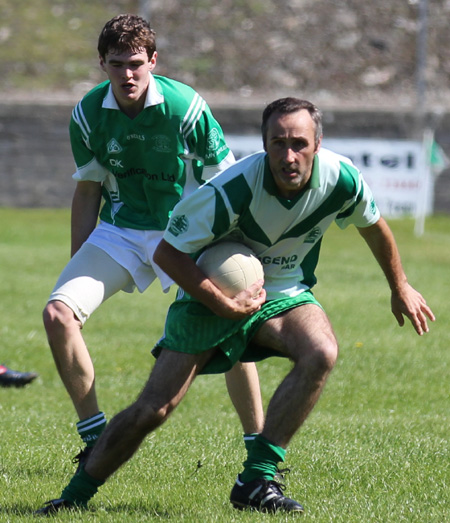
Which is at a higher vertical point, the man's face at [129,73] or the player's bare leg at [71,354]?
the man's face at [129,73]

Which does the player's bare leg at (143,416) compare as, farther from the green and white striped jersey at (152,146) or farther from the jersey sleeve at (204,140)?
the jersey sleeve at (204,140)

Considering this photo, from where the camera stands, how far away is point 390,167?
21.8 meters


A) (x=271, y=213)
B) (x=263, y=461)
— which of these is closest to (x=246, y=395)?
(x=263, y=461)

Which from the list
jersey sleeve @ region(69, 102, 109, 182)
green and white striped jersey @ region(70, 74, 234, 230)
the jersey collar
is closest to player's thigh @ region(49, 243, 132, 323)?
green and white striped jersey @ region(70, 74, 234, 230)

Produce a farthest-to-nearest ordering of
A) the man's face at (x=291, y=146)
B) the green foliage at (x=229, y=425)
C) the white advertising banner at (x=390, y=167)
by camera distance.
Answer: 1. the white advertising banner at (x=390, y=167)
2. the green foliage at (x=229, y=425)
3. the man's face at (x=291, y=146)

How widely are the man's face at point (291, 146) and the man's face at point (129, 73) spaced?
122cm

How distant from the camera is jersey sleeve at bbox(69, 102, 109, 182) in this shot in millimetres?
5660

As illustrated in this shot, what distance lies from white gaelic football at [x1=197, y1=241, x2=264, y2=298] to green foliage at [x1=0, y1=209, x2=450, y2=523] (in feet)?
3.42

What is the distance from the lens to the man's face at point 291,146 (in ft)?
14.5

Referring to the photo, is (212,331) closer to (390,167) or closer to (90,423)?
(90,423)

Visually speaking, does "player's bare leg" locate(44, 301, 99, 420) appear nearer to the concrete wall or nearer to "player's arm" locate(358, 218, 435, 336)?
"player's arm" locate(358, 218, 435, 336)

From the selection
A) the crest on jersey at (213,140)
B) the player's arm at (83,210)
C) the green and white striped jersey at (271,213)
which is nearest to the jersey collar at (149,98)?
the crest on jersey at (213,140)

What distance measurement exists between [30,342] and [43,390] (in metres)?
2.01

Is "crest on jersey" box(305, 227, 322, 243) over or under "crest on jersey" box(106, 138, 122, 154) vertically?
under
